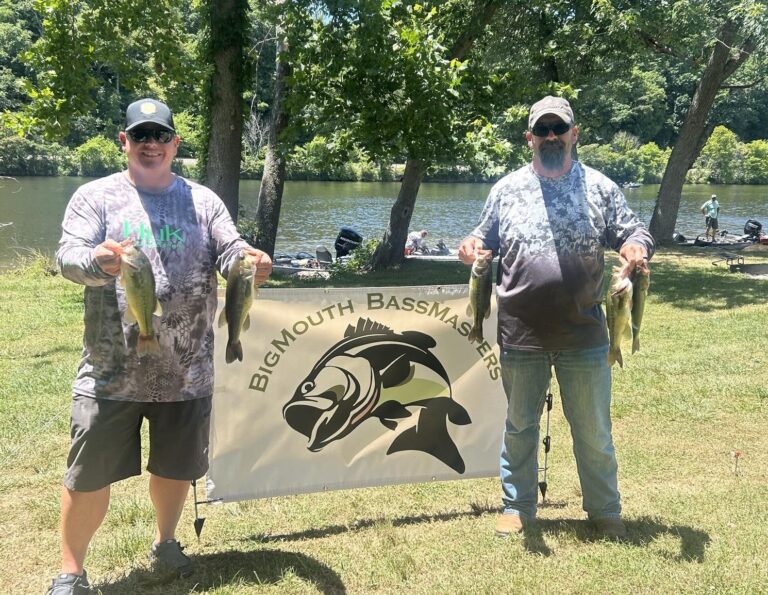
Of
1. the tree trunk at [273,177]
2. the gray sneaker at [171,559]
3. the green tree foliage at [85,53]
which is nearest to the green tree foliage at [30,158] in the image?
the tree trunk at [273,177]

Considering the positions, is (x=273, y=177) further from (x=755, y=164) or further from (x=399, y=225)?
(x=755, y=164)

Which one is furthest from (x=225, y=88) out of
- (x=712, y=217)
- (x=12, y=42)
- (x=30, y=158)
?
(x=12, y=42)

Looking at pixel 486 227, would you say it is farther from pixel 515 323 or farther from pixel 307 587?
pixel 307 587

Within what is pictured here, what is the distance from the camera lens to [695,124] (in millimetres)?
19531

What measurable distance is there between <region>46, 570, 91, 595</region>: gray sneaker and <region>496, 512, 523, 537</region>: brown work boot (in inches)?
86.8

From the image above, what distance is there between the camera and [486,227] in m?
3.73

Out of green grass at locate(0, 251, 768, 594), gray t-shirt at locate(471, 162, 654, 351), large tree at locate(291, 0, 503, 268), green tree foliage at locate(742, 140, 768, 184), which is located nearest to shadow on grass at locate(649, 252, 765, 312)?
large tree at locate(291, 0, 503, 268)

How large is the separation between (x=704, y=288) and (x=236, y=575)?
1221 cm

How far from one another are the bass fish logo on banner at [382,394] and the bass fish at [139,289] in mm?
1448

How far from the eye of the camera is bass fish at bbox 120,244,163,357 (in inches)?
102

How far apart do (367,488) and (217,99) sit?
9.96 metres

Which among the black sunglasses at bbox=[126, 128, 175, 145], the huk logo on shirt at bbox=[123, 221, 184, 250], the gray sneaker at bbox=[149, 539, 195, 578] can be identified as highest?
the black sunglasses at bbox=[126, 128, 175, 145]

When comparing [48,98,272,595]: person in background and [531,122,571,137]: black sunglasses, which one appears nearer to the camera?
[48,98,272,595]: person in background

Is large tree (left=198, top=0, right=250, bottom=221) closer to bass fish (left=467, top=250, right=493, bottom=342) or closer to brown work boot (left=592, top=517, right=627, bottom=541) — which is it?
bass fish (left=467, top=250, right=493, bottom=342)
